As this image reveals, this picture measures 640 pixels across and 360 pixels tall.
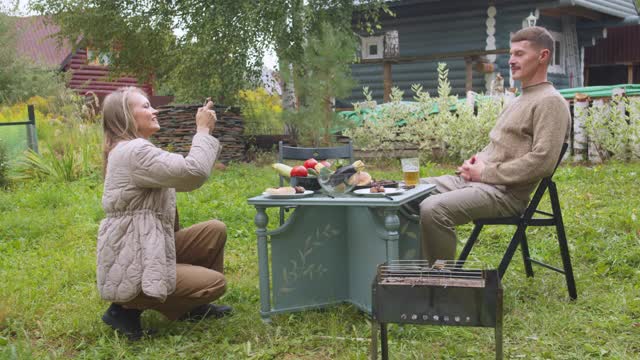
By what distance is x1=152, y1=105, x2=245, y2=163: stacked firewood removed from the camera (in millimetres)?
10758

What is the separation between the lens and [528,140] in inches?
143

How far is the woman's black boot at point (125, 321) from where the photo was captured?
11.5 ft

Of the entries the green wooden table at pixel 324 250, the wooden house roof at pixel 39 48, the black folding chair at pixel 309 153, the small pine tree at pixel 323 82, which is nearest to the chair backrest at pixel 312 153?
the black folding chair at pixel 309 153

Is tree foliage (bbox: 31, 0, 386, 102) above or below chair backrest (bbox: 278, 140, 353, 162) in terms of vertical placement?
above

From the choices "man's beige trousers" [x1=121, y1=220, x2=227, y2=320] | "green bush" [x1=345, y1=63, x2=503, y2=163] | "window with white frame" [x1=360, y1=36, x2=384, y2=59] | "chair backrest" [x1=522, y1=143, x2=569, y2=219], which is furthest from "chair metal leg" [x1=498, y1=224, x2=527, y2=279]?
"window with white frame" [x1=360, y1=36, x2=384, y2=59]

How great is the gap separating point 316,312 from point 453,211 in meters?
1.02

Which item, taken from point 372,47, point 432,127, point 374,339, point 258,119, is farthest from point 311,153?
point 372,47

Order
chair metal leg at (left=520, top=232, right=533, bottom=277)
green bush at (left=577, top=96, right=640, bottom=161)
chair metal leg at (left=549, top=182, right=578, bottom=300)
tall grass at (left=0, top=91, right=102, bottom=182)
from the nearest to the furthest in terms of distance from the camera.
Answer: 1. chair metal leg at (left=549, top=182, right=578, bottom=300)
2. chair metal leg at (left=520, top=232, right=533, bottom=277)
3. green bush at (left=577, top=96, right=640, bottom=161)
4. tall grass at (left=0, top=91, right=102, bottom=182)

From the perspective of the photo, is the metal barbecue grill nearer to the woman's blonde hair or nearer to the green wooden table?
the green wooden table

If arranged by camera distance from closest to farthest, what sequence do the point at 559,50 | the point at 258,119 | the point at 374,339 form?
the point at 374,339
the point at 258,119
the point at 559,50

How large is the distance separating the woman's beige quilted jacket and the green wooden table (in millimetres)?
469

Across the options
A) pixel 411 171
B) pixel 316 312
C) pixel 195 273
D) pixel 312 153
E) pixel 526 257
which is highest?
pixel 312 153

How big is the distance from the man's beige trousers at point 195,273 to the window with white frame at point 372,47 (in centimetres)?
1261

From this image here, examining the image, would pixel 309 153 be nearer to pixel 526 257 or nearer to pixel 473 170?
pixel 473 170
